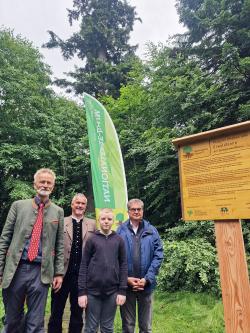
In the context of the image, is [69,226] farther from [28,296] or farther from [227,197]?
[227,197]

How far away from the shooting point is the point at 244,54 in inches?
355

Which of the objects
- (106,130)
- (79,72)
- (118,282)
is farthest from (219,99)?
(79,72)

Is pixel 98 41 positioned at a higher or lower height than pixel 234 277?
higher

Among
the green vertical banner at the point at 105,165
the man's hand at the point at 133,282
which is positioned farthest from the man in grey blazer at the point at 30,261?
the green vertical banner at the point at 105,165

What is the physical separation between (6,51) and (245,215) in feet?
46.9

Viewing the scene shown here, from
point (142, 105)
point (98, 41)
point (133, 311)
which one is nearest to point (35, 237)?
point (133, 311)

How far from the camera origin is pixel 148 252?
3.44 meters

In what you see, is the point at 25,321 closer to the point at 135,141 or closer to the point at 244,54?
the point at 244,54

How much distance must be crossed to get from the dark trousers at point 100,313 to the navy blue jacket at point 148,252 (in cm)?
40

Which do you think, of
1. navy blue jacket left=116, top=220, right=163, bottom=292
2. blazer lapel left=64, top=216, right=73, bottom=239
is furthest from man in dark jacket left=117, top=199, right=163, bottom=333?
blazer lapel left=64, top=216, right=73, bottom=239

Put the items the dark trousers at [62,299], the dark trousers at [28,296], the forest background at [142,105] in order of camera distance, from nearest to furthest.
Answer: the dark trousers at [28,296] < the dark trousers at [62,299] < the forest background at [142,105]

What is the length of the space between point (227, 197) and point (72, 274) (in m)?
1.98

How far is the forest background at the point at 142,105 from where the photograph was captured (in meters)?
7.89

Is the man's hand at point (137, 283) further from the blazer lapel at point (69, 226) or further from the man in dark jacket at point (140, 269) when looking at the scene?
the blazer lapel at point (69, 226)
